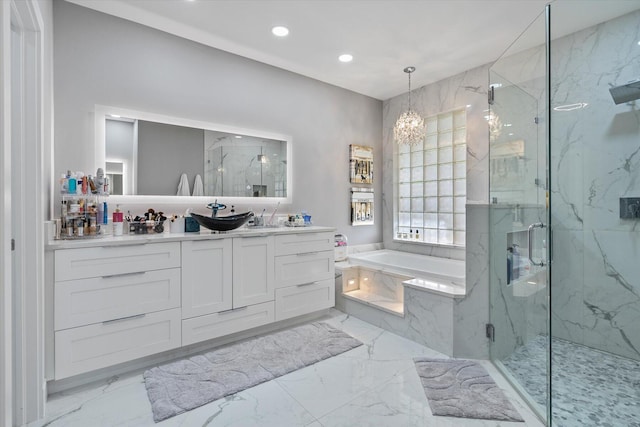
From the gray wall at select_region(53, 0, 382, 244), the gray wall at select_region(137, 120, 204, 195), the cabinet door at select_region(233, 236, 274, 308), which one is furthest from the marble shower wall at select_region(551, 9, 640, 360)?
the gray wall at select_region(137, 120, 204, 195)

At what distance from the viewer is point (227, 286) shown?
247 centimetres

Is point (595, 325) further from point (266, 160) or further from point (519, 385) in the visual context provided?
point (266, 160)

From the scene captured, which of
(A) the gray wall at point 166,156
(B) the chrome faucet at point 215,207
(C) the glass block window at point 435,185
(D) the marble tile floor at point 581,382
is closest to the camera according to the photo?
(D) the marble tile floor at point 581,382

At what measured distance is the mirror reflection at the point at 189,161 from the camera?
8.24 ft

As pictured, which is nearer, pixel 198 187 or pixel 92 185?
pixel 92 185

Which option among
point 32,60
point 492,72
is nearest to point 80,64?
point 32,60

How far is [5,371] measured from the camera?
1013 mm

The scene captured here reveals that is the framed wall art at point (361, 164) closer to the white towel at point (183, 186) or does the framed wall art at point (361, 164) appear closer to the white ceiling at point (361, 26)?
the white ceiling at point (361, 26)

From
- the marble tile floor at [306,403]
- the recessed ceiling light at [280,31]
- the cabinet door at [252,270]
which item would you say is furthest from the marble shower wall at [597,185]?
the cabinet door at [252,270]

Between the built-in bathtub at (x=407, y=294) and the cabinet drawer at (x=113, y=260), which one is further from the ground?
the cabinet drawer at (x=113, y=260)

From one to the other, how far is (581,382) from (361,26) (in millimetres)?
3040

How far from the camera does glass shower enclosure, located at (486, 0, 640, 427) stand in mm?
2078

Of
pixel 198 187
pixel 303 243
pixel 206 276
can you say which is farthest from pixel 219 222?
pixel 303 243

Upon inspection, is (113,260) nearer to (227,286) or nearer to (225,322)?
(227,286)
